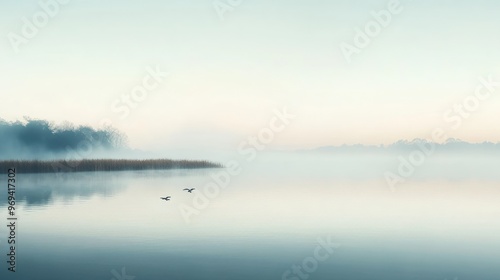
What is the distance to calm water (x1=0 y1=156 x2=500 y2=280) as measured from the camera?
12977mm

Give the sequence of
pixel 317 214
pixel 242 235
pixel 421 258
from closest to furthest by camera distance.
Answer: pixel 421 258, pixel 242 235, pixel 317 214

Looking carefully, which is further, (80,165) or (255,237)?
(80,165)

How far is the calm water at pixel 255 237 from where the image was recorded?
1298 centimetres

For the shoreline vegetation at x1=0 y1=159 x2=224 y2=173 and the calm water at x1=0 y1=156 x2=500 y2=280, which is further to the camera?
the shoreline vegetation at x1=0 y1=159 x2=224 y2=173

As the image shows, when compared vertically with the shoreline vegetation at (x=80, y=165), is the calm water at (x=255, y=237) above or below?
below

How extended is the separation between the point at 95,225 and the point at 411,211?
13.4 meters

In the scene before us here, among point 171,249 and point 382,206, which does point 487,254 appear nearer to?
Result: point 171,249

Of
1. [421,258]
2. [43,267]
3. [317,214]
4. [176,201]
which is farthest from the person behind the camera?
[176,201]

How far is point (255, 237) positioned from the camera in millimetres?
17141

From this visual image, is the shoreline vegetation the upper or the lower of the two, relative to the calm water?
upper

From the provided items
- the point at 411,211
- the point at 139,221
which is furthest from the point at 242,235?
the point at 411,211

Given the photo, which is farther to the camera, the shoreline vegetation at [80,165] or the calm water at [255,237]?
the shoreline vegetation at [80,165]

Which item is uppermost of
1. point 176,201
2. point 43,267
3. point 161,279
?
point 176,201

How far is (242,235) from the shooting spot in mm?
17406
